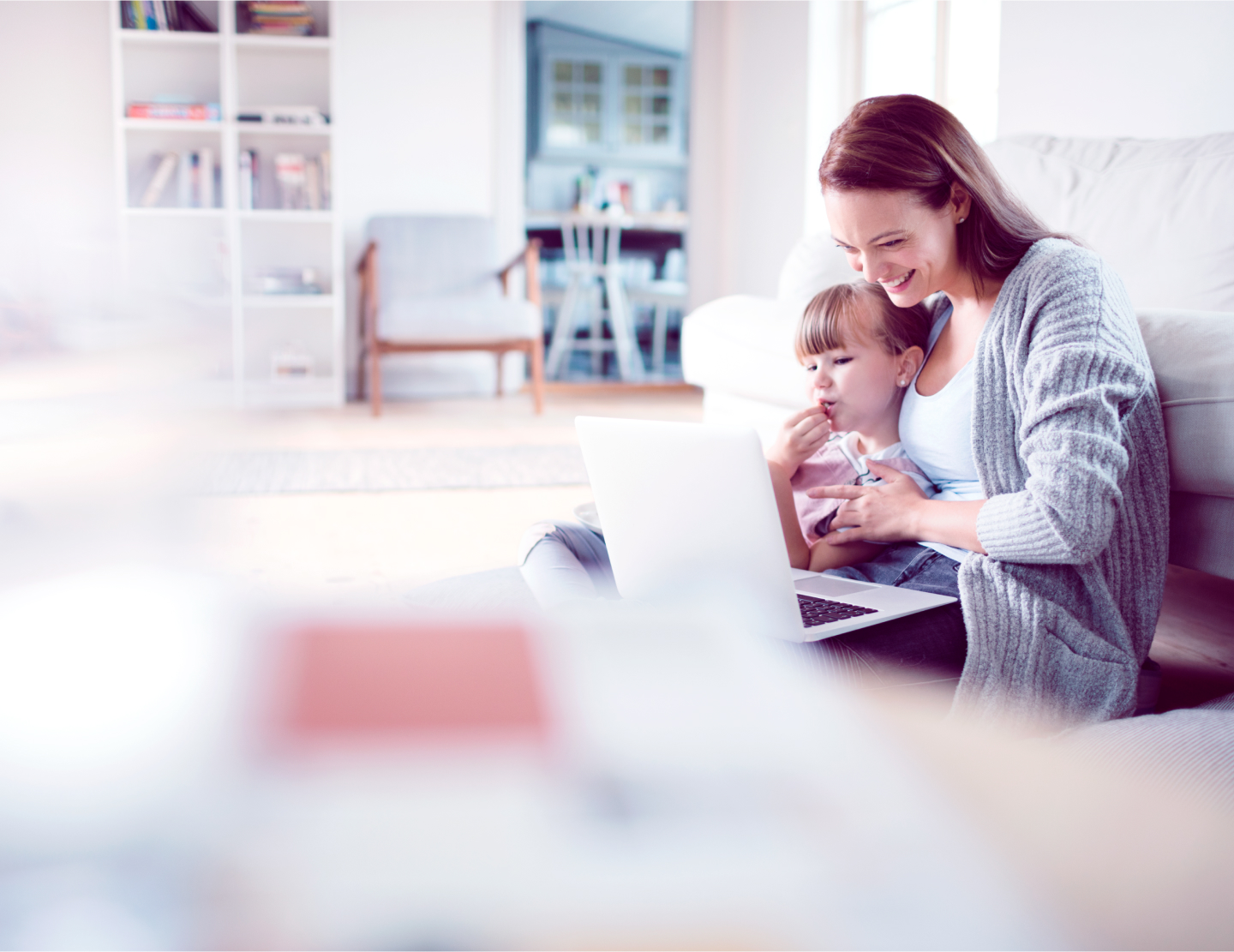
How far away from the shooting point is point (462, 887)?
190mm

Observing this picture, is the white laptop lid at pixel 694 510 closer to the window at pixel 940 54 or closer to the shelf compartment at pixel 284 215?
the window at pixel 940 54

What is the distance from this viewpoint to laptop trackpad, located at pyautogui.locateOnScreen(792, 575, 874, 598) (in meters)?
1.01

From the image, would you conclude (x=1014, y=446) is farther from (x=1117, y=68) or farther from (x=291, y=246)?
(x=291, y=246)

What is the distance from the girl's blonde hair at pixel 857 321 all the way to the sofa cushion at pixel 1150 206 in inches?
12.3

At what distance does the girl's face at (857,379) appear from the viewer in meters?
1.12

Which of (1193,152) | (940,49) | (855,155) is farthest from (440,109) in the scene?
(855,155)

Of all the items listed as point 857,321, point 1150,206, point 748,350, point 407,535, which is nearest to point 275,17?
point 407,535

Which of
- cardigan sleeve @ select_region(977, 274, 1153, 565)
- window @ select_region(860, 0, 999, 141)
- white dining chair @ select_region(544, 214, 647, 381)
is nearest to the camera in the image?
cardigan sleeve @ select_region(977, 274, 1153, 565)

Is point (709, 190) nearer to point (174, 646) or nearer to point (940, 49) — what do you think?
point (940, 49)

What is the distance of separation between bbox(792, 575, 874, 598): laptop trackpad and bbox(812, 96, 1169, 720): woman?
60 mm

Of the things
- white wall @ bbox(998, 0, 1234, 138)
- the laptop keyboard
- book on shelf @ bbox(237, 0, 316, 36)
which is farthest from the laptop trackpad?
book on shelf @ bbox(237, 0, 316, 36)

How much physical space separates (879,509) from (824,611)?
0.15 meters

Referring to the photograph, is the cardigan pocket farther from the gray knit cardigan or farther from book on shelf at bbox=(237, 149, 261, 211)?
book on shelf at bbox=(237, 149, 261, 211)

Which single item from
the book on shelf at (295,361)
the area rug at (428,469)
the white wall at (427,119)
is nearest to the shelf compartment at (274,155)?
the white wall at (427,119)
